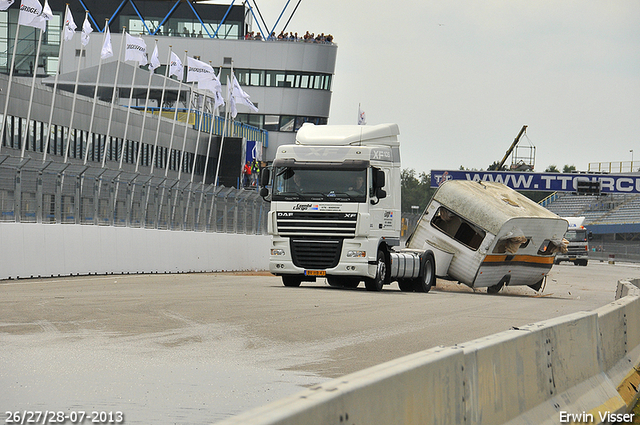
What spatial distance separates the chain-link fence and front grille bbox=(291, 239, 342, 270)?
587cm

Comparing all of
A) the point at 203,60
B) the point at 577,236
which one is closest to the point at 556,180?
the point at 577,236

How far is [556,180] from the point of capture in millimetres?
73500

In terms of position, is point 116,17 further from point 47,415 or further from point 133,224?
point 47,415

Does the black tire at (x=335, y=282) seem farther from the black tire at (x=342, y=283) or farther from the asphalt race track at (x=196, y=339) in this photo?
the asphalt race track at (x=196, y=339)

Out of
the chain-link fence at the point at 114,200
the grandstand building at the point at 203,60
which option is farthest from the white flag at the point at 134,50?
the grandstand building at the point at 203,60

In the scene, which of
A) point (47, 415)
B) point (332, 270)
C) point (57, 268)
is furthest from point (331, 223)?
point (47, 415)

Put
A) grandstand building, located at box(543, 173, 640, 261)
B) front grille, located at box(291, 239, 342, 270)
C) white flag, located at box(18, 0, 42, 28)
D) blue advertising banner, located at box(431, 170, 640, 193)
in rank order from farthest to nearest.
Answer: grandstand building, located at box(543, 173, 640, 261) → blue advertising banner, located at box(431, 170, 640, 193) → white flag, located at box(18, 0, 42, 28) → front grille, located at box(291, 239, 342, 270)

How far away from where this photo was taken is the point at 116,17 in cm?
8906

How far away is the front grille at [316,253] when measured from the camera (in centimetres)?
2083

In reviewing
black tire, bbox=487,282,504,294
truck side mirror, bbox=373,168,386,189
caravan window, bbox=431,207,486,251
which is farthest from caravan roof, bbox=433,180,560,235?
truck side mirror, bbox=373,168,386,189

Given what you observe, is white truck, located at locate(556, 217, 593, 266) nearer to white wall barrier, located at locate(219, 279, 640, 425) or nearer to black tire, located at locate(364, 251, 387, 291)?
black tire, located at locate(364, 251, 387, 291)

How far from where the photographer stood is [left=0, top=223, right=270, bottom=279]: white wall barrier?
20.6 meters

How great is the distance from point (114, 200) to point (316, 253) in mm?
6628

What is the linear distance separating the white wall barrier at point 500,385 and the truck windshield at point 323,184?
1129cm
